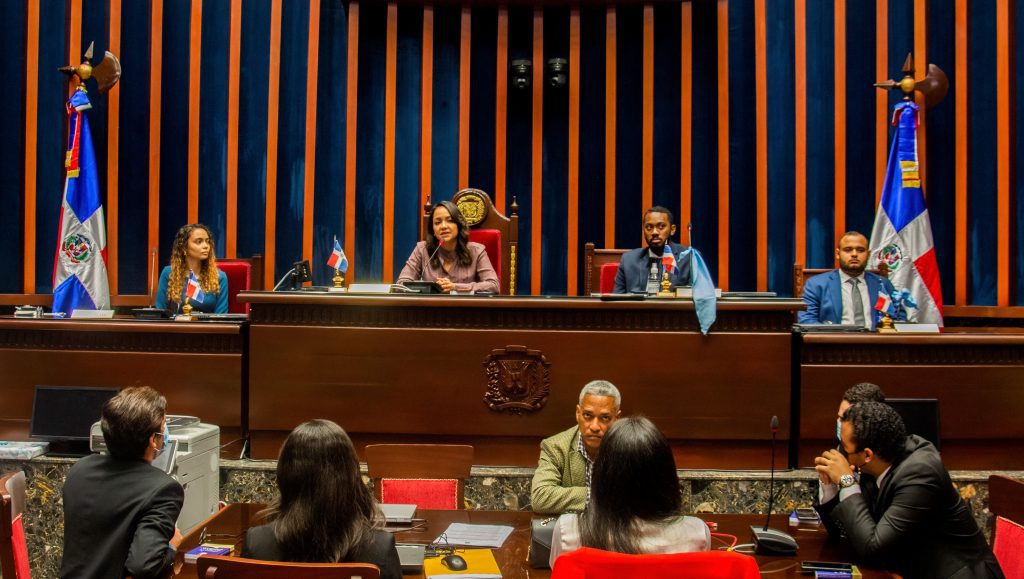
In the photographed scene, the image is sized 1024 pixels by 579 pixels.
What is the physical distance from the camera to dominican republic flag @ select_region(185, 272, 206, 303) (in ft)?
14.0

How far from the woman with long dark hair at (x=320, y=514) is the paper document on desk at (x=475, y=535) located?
403 millimetres

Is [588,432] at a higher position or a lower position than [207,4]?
lower

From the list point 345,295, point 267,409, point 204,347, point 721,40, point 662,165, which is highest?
point 721,40

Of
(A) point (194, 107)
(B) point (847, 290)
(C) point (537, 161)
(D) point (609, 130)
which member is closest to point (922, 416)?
(B) point (847, 290)

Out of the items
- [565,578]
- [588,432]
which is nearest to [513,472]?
[588,432]

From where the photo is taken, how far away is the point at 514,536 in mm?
2244

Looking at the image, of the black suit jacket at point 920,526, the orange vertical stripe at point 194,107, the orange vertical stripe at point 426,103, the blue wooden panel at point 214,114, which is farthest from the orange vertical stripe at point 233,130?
the black suit jacket at point 920,526

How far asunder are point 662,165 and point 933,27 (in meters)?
2.23

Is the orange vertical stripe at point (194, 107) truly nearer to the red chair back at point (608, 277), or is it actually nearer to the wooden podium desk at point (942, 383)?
the red chair back at point (608, 277)

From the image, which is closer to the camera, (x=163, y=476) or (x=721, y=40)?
(x=163, y=476)

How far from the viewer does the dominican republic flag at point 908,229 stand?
5.39 meters

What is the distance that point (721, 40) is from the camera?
6266mm

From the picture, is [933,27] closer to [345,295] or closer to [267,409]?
[345,295]

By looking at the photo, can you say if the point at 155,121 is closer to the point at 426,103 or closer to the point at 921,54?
the point at 426,103
